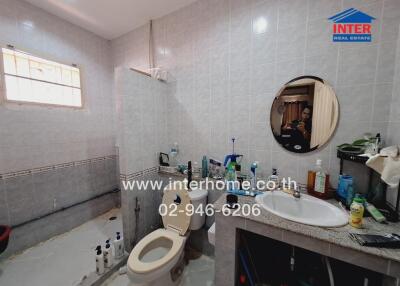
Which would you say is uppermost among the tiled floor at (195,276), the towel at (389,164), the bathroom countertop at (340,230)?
the towel at (389,164)

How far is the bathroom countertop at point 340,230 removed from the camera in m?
0.74

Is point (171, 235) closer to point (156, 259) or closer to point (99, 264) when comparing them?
point (156, 259)

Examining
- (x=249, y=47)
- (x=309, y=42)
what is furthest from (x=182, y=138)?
(x=309, y=42)

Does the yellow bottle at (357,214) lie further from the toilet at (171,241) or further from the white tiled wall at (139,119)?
the white tiled wall at (139,119)

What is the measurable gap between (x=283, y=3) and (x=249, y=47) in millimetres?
386

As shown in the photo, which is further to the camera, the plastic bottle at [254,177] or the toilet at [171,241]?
the plastic bottle at [254,177]

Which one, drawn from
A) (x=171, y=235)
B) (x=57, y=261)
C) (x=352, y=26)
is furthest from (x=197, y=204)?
(x=352, y=26)

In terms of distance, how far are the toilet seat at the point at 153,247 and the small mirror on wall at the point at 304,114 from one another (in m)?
1.22

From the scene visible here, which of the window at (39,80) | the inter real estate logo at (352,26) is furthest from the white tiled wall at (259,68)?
the window at (39,80)

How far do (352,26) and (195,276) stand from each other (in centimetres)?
233

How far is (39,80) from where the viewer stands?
6.09 ft

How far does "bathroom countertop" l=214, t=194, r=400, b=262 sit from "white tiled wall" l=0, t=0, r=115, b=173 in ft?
7.35

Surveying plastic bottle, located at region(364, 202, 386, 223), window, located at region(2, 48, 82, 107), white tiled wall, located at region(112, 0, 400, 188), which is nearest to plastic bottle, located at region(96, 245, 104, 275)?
white tiled wall, located at region(112, 0, 400, 188)

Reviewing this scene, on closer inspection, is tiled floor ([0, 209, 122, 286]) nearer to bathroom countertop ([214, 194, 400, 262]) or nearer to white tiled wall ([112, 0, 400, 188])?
white tiled wall ([112, 0, 400, 188])
